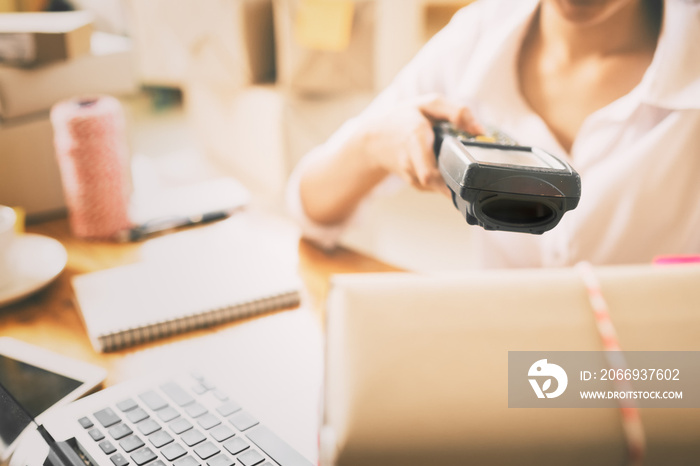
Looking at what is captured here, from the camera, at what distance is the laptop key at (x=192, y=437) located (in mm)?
379

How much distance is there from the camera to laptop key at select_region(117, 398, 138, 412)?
0.41 m

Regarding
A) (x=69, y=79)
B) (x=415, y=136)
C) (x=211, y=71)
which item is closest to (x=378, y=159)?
(x=415, y=136)

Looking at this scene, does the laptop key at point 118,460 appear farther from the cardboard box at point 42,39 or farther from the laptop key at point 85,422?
the cardboard box at point 42,39

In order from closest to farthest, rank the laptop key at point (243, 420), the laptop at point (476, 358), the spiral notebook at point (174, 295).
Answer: the laptop at point (476, 358) < the laptop key at point (243, 420) < the spiral notebook at point (174, 295)

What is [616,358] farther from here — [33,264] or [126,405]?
[33,264]

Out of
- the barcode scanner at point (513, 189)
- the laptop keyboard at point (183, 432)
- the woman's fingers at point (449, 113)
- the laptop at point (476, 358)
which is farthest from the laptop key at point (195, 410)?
the woman's fingers at point (449, 113)

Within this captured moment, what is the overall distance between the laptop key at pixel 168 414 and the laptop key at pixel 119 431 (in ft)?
0.07

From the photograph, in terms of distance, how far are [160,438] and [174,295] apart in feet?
0.67

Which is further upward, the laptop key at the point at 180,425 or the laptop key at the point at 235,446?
the laptop key at the point at 180,425

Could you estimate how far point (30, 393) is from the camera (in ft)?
1.42

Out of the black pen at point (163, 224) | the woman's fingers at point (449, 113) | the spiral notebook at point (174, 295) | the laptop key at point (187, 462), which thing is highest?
the woman's fingers at point (449, 113)

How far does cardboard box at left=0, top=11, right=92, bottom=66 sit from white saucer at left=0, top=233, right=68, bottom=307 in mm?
241

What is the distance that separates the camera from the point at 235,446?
1.24 feet

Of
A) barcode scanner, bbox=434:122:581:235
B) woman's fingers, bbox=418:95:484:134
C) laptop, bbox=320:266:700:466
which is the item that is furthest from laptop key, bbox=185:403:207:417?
woman's fingers, bbox=418:95:484:134
